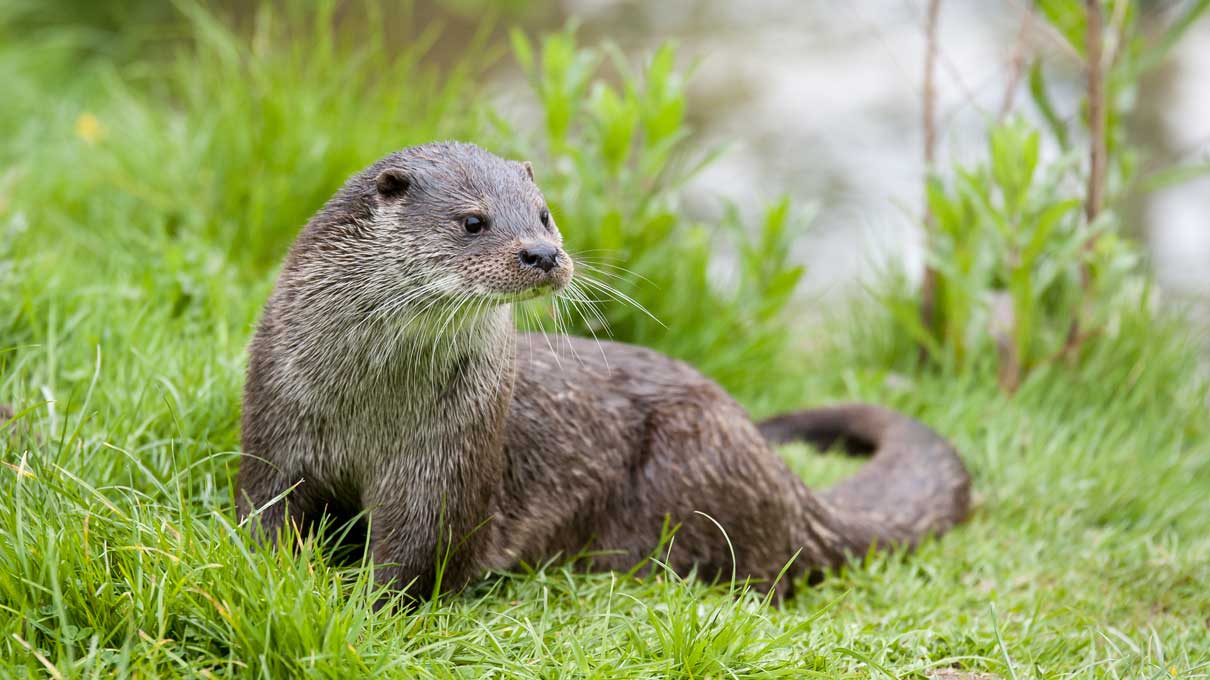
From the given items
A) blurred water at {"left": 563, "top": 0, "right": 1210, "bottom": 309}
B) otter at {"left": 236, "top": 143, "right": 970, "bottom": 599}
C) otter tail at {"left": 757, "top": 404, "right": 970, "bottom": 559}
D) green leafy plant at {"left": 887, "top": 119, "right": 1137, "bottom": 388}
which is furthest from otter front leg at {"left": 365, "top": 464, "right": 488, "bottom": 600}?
blurred water at {"left": 563, "top": 0, "right": 1210, "bottom": 309}

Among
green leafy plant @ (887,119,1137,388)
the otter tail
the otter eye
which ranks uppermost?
the otter eye

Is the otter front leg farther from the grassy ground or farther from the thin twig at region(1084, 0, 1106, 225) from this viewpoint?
the thin twig at region(1084, 0, 1106, 225)

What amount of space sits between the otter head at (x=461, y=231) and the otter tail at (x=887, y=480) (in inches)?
51.9

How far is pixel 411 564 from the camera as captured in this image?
2.44 m

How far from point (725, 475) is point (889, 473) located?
0.77m

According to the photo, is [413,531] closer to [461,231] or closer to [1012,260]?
[461,231]

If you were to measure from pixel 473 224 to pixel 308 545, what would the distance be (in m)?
0.73

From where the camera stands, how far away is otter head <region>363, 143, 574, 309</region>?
234 centimetres

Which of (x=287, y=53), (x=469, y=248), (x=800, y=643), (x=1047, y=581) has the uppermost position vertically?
(x=287, y=53)

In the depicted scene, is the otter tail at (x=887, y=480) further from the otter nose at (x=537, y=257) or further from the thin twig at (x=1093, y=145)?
the otter nose at (x=537, y=257)

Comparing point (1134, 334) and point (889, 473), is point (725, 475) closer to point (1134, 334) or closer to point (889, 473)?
point (889, 473)

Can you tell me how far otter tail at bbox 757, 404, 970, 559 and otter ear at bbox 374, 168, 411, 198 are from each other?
152 cm

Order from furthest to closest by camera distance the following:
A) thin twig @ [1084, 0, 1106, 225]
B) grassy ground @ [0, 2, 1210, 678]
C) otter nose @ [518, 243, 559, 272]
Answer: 1. thin twig @ [1084, 0, 1106, 225]
2. otter nose @ [518, 243, 559, 272]
3. grassy ground @ [0, 2, 1210, 678]

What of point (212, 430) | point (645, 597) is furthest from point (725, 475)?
point (212, 430)
